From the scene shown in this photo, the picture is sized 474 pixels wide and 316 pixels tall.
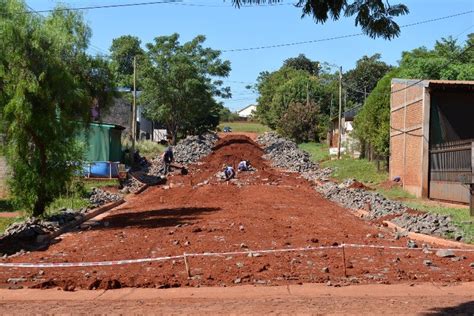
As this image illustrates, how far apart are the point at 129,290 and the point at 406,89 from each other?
829 inches

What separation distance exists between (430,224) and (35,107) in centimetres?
1075

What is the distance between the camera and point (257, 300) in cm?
911

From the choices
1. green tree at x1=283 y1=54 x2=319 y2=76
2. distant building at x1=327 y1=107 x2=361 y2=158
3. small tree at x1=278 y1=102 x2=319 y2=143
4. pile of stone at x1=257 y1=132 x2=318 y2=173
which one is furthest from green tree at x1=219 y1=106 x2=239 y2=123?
pile of stone at x1=257 y1=132 x2=318 y2=173

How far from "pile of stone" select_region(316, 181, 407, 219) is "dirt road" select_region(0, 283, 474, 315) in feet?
32.6

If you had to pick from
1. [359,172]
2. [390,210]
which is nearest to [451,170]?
[390,210]

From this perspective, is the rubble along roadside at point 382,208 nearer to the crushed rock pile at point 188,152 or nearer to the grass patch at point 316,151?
Result: the grass patch at point 316,151

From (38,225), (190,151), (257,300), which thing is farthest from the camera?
(190,151)

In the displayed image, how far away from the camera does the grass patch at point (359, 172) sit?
114ft

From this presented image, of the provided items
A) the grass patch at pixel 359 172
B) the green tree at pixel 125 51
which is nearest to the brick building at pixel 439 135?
the grass patch at pixel 359 172

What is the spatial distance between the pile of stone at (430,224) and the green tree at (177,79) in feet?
138

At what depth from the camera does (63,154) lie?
1852 cm

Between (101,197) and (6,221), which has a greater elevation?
(101,197)

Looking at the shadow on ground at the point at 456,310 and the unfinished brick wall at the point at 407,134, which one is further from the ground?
the unfinished brick wall at the point at 407,134

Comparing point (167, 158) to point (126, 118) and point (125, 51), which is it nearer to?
point (126, 118)
